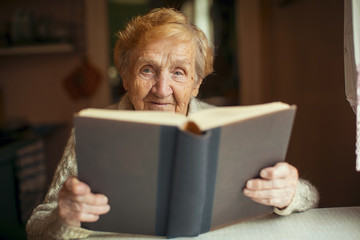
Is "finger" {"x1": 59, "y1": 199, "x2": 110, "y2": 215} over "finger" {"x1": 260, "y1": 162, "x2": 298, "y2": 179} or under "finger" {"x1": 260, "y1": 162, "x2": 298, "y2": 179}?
under

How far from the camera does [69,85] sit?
3262 millimetres

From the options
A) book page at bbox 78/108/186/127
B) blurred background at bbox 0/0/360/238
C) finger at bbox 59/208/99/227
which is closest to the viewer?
book page at bbox 78/108/186/127

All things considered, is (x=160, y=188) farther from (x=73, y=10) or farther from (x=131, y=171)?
(x=73, y=10)

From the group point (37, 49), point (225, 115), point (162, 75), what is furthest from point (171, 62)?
point (37, 49)

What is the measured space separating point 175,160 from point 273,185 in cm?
26

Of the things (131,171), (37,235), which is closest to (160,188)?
(131,171)

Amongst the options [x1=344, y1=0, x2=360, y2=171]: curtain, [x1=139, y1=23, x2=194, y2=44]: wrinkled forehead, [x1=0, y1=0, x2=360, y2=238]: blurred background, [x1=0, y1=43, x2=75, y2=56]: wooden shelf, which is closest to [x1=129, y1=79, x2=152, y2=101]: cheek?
[x1=139, y1=23, x2=194, y2=44]: wrinkled forehead

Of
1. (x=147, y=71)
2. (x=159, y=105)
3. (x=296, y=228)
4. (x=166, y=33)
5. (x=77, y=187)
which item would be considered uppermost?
(x=166, y=33)

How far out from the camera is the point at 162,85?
3.73 feet

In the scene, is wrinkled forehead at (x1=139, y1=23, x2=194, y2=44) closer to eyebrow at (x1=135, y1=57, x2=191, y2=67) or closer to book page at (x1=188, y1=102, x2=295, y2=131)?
eyebrow at (x1=135, y1=57, x2=191, y2=67)

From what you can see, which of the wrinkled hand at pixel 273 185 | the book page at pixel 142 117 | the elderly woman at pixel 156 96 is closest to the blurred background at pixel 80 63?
the elderly woman at pixel 156 96

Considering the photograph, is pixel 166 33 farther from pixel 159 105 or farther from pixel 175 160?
pixel 175 160

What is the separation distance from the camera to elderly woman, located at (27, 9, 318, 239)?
2.64 ft

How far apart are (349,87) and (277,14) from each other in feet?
6.08
